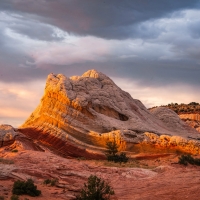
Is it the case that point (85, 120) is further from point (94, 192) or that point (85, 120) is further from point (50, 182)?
point (94, 192)

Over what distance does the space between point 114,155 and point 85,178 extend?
697cm

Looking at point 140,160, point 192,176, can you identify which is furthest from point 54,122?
point 192,176

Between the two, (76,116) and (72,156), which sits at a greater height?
(76,116)

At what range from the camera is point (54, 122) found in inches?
1040

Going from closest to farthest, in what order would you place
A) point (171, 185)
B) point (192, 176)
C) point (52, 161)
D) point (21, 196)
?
point (21, 196)
point (171, 185)
point (192, 176)
point (52, 161)

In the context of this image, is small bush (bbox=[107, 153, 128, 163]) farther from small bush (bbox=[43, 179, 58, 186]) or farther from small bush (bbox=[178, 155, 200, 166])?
small bush (bbox=[43, 179, 58, 186])

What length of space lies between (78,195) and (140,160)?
12.4 m

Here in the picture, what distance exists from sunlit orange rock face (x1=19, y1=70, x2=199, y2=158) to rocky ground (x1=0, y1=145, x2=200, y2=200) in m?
4.09

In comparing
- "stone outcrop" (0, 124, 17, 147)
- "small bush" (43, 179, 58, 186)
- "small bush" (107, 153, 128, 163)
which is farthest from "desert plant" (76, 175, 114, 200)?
"stone outcrop" (0, 124, 17, 147)

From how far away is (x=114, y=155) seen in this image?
2389 cm

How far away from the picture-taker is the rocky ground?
44.9 ft

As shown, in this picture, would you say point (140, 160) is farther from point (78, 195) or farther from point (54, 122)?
point (78, 195)

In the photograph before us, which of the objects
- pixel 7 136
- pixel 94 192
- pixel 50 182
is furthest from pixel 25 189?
pixel 7 136

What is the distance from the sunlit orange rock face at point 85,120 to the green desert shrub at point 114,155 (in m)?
0.76
